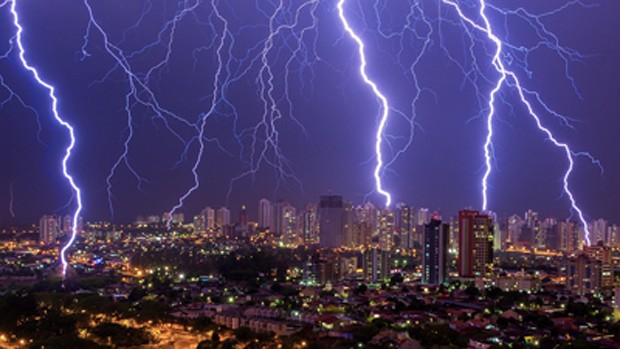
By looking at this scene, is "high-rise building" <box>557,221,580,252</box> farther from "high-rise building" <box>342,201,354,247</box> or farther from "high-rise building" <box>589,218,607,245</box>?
"high-rise building" <box>342,201,354,247</box>

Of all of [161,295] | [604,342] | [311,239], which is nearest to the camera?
[604,342]

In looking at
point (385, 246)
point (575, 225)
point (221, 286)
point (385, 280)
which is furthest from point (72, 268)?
point (575, 225)

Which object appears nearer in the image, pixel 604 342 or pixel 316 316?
pixel 604 342

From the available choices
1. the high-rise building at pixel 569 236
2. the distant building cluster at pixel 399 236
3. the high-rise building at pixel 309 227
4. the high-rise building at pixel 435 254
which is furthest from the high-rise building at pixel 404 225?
the high-rise building at pixel 435 254

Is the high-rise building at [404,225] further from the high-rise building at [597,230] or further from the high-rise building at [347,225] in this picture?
the high-rise building at [597,230]

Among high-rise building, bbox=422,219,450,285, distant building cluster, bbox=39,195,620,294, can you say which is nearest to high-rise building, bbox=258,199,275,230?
distant building cluster, bbox=39,195,620,294

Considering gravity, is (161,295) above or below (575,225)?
below

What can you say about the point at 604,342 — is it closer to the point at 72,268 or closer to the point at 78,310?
the point at 78,310
